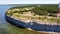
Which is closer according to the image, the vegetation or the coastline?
the coastline

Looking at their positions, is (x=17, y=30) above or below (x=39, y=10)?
below

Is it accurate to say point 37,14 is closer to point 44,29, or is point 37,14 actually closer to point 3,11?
point 44,29

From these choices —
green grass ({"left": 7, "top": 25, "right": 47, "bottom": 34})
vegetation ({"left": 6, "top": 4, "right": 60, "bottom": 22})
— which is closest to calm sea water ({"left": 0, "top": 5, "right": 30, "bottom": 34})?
green grass ({"left": 7, "top": 25, "right": 47, "bottom": 34})

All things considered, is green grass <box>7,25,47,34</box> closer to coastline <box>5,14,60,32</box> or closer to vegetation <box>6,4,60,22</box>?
coastline <box>5,14,60,32</box>

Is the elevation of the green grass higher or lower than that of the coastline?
lower

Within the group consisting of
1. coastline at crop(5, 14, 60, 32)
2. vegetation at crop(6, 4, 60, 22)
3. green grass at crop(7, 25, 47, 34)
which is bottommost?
green grass at crop(7, 25, 47, 34)

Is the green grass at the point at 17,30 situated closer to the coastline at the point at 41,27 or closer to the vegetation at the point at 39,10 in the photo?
the coastline at the point at 41,27

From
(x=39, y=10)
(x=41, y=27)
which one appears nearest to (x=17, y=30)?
(x=41, y=27)

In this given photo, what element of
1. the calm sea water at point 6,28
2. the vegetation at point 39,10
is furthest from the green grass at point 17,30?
the vegetation at point 39,10

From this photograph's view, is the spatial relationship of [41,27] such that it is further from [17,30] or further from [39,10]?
[39,10]

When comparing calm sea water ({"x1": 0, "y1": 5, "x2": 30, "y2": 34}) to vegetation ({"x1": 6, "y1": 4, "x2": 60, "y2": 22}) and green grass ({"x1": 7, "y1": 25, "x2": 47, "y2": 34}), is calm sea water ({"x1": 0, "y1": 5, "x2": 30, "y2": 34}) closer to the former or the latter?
green grass ({"x1": 7, "y1": 25, "x2": 47, "y2": 34})

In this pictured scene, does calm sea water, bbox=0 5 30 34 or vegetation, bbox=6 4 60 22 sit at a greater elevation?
vegetation, bbox=6 4 60 22

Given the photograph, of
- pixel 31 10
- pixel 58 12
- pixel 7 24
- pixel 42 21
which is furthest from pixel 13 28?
pixel 58 12
